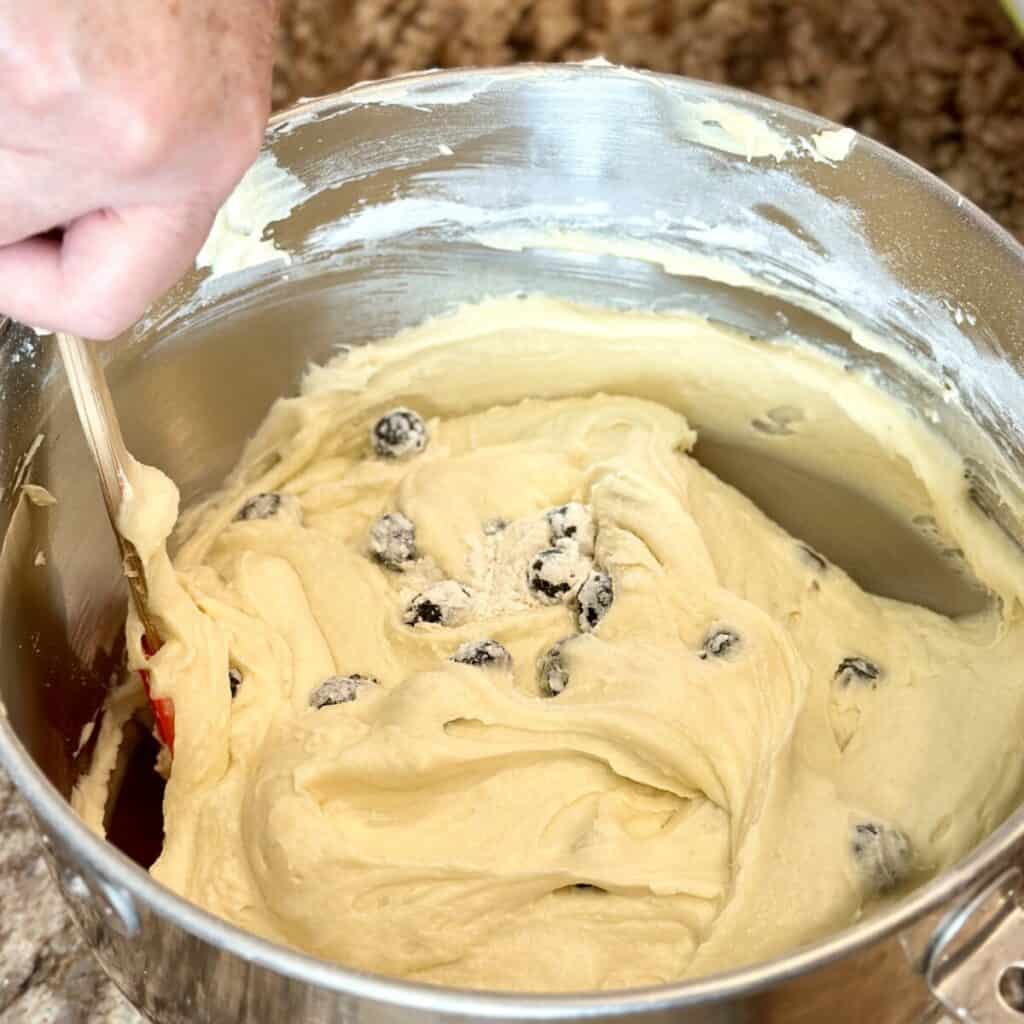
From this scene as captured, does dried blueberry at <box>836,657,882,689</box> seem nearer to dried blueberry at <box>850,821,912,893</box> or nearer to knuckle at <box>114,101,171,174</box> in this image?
dried blueberry at <box>850,821,912,893</box>

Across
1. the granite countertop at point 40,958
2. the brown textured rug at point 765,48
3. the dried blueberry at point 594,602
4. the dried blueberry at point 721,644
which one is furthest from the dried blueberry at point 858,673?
the brown textured rug at point 765,48

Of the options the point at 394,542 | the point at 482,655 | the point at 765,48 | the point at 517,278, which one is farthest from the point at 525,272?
the point at 765,48

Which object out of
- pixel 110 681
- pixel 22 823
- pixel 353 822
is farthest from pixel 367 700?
pixel 22 823

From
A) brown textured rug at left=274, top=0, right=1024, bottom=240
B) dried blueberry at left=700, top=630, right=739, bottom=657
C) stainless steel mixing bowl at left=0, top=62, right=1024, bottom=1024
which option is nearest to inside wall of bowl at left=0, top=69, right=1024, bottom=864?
stainless steel mixing bowl at left=0, top=62, right=1024, bottom=1024

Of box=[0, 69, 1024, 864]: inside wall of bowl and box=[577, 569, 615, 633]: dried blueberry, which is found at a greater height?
box=[0, 69, 1024, 864]: inside wall of bowl

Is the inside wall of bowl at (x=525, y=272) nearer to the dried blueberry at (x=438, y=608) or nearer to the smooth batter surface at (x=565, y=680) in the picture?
the smooth batter surface at (x=565, y=680)

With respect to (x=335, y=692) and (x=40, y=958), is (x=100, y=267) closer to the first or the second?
(x=335, y=692)
